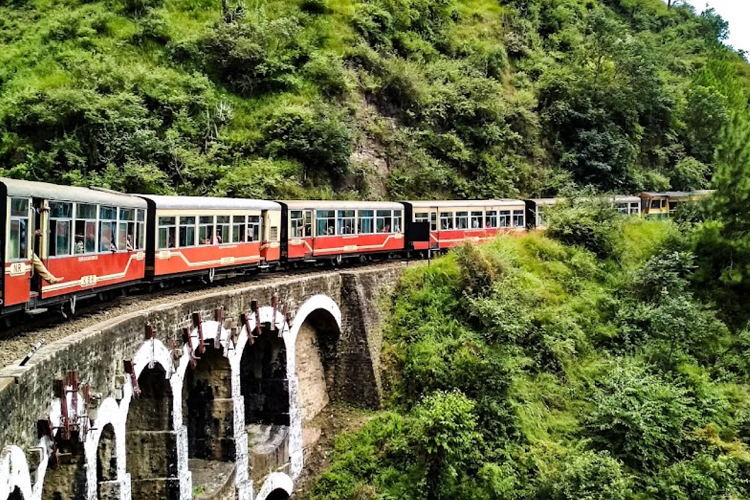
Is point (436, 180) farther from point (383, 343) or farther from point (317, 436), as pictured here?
point (317, 436)

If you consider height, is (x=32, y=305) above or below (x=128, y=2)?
below

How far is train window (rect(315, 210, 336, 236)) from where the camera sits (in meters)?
20.3

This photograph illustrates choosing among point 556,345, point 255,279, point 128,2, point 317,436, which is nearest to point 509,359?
point 556,345

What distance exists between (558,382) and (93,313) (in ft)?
39.3

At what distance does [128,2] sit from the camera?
3091 cm

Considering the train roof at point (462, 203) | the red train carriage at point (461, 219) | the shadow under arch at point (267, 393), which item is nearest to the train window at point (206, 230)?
the shadow under arch at point (267, 393)

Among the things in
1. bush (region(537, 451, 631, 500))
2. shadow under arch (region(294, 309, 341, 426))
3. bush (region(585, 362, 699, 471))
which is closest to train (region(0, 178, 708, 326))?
shadow under arch (region(294, 309, 341, 426))

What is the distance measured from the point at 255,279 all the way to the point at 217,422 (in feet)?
16.1

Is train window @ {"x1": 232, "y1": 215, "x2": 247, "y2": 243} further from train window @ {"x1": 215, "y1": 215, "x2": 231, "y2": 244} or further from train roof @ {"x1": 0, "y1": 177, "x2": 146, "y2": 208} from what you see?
train roof @ {"x1": 0, "y1": 177, "x2": 146, "y2": 208}

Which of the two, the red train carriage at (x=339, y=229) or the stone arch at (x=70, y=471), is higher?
the red train carriage at (x=339, y=229)

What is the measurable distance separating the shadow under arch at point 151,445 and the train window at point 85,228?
2333mm

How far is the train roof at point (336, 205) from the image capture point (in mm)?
19875

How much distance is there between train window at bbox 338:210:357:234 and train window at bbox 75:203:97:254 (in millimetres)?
9734

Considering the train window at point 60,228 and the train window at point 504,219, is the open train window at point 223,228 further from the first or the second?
the train window at point 504,219
